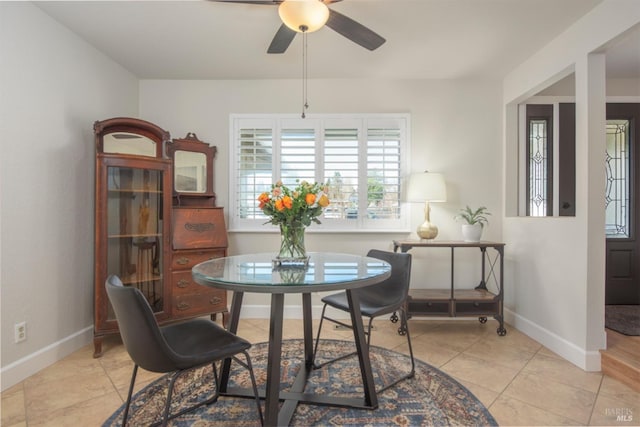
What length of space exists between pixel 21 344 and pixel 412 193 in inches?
129

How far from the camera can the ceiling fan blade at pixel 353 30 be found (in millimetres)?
1862

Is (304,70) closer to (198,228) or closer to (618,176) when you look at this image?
(198,228)

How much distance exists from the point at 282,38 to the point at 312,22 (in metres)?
0.41

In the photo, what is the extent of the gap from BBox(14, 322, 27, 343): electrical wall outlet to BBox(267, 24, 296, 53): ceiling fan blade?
2.57 meters

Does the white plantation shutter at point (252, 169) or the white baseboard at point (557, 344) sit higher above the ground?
the white plantation shutter at point (252, 169)

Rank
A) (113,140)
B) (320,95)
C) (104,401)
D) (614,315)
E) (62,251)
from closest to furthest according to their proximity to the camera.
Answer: (104,401), (62,251), (113,140), (614,315), (320,95)

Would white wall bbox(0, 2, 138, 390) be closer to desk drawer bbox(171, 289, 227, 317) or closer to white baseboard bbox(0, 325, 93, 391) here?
white baseboard bbox(0, 325, 93, 391)

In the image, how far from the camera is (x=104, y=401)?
6.18ft

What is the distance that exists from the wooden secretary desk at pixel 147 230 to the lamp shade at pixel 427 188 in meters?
1.89

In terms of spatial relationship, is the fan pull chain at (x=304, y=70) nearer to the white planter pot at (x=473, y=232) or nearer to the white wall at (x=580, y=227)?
the white planter pot at (x=473, y=232)

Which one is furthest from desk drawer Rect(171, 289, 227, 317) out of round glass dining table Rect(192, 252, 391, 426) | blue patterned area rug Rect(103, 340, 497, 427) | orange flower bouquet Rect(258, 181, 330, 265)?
orange flower bouquet Rect(258, 181, 330, 265)

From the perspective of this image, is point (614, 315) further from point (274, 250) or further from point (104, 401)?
point (104, 401)

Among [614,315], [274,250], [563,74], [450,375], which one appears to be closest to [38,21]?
[274,250]

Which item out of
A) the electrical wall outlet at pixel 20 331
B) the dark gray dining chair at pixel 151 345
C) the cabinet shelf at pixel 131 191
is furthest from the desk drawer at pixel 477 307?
the electrical wall outlet at pixel 20 331
